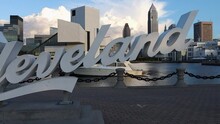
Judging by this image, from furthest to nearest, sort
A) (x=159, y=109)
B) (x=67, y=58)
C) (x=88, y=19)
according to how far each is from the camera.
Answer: (x=88, y=19)
(x=159, y=109)
(x=67, y=58)

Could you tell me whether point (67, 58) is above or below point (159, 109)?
above

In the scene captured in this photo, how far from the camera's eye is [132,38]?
8891 mm

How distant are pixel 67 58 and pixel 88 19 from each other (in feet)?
178

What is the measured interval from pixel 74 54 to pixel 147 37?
202cm

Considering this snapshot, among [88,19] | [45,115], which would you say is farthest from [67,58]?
[88,19]

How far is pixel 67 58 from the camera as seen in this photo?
8188 mm

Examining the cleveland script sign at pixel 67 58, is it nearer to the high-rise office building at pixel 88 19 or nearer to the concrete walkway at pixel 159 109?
the concrete walkway at pixel 159 109

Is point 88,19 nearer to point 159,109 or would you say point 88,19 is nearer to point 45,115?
point 159,109

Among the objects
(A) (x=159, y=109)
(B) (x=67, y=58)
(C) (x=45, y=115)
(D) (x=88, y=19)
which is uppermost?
(D) (x=88, y=19)

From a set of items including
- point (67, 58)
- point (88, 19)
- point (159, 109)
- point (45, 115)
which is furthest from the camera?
point (88, 19)

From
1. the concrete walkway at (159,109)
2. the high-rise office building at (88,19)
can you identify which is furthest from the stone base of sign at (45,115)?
the high-rise office building at (88,19)

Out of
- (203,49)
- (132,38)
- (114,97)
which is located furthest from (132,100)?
(203,49)

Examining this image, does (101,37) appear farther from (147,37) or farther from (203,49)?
(203,49)

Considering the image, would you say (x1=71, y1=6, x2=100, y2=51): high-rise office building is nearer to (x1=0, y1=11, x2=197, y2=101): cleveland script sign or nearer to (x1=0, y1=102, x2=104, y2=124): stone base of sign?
(x1=0, y1=11, x2=197, y2=101): cleveland script sign
